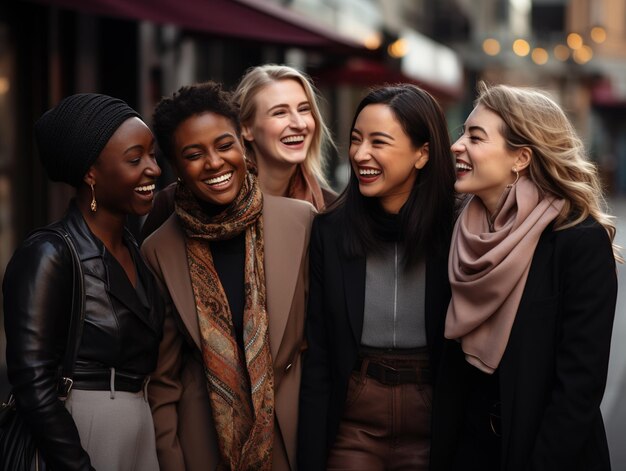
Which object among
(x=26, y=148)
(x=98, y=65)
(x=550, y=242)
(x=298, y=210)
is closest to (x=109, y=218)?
(x=298, y=210)

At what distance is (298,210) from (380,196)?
349 millimetres

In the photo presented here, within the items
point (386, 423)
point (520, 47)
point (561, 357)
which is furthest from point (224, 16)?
point (520, 47)

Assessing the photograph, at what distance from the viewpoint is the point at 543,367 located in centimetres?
302

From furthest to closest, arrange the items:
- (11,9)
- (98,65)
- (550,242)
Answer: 1. (98,65)
2. (11,9)
3. (550,242)

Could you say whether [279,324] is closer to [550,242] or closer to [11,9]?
[550,242]

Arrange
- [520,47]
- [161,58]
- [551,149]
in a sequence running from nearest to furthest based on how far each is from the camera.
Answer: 1. [551,149]
2. [161,58]
3. [520,47]

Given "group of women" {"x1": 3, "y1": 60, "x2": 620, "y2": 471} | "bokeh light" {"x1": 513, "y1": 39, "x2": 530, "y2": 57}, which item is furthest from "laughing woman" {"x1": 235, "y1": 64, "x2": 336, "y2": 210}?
"bokeh light" {"x1": 513, "y1": 39, "x2": 530, "y2": 57}

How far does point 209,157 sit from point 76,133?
561 millimetres

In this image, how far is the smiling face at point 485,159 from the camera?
10.3 feet

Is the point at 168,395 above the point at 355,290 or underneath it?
underneath

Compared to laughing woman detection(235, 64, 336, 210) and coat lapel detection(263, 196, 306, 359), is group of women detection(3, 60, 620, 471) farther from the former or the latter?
laughing woman detection(235, 64, 336, 210)

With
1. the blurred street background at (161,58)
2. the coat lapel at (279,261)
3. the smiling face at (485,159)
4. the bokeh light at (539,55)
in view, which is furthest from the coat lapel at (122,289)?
the bokeh light at (539,55)

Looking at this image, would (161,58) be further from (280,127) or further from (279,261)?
(279,261)

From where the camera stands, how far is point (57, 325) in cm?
276
